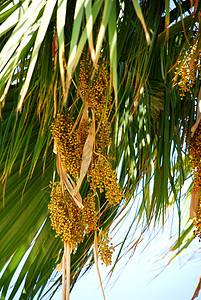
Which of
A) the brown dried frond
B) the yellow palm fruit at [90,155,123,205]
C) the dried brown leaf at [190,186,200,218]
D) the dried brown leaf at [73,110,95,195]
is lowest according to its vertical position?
the brown dried frond

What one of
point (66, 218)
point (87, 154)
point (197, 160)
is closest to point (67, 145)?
point (87, 154)

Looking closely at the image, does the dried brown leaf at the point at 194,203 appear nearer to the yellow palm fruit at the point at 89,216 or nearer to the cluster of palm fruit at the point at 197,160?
the cluster of palm fruit at the point at 197,160

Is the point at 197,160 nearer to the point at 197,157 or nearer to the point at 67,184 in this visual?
the point at 197,157

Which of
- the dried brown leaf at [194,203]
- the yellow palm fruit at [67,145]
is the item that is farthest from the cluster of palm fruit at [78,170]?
the dried brown leaf at [194,203]

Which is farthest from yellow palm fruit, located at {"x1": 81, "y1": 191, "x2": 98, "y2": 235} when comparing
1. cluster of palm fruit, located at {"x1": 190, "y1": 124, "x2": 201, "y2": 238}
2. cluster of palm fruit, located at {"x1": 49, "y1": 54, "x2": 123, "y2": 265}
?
cluster of palm fruit, located at {"x1": 190, "y1": 124, "x2": 201, "y2": 238}

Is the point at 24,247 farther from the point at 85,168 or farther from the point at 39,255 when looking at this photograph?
the point at 85,168

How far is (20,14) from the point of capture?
780 mm

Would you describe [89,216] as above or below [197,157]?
below

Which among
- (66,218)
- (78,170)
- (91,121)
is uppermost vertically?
(91,121)

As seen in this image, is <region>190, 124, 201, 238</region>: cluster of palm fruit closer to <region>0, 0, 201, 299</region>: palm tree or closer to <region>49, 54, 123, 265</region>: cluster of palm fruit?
<region>0, 0, 201, 299</region>: palm tree

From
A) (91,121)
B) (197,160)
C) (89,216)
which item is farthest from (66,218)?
(197,160)

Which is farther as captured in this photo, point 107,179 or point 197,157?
point 197,157

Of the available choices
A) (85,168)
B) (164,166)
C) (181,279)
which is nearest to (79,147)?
(85,168)

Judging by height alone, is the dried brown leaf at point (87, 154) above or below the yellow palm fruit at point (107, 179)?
above
